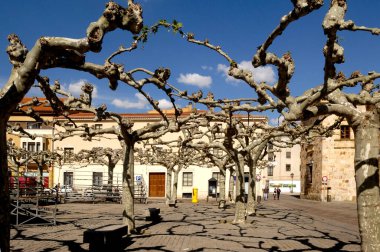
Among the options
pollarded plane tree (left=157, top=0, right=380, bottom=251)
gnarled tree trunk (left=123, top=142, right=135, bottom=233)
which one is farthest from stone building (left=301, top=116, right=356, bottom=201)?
pollarded plane tree (left=157, top=0, right=380, bottom=251)

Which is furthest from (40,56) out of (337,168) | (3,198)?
(337,168)

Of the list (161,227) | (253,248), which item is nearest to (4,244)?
(253,248)

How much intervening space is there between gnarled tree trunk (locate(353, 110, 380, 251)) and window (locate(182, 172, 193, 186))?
46.4 meters

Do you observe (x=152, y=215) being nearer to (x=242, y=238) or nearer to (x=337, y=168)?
(x=242, y=238)

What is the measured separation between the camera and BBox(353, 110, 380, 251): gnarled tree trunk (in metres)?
6.68

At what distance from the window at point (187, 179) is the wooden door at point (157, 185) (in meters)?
2.72

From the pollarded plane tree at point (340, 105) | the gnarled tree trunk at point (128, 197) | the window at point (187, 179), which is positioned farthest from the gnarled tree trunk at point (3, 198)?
the window at point (187, 179)

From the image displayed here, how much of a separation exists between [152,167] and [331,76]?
4746 centimetres

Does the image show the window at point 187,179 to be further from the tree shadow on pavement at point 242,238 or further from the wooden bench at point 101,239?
the wooden bench at point 101,239

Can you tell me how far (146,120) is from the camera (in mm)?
55281

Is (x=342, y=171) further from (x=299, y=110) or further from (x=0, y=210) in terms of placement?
(x=0, y=210)

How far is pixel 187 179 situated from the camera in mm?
53094

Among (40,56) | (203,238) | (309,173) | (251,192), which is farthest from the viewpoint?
(309,173)

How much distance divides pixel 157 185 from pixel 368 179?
4776 cm
